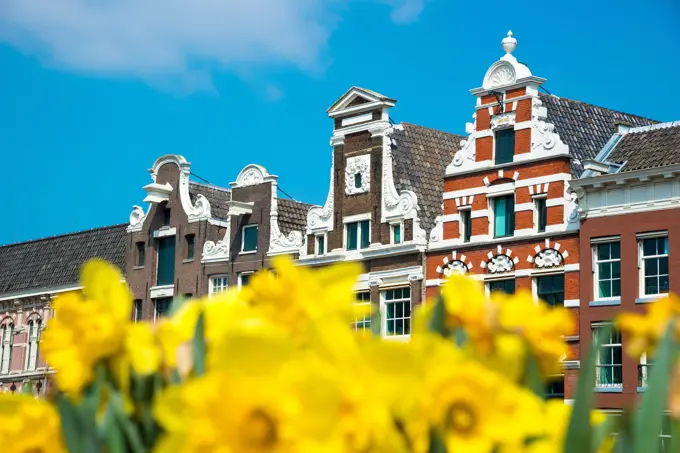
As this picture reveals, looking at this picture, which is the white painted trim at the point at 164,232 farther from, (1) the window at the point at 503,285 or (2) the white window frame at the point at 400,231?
(1) the window at the point at 503,285

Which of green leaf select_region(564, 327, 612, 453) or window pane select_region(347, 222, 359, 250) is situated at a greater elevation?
window pane select_region(347, 222, 359, 250)

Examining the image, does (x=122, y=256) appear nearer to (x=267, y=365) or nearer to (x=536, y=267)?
(x=536, y=267)

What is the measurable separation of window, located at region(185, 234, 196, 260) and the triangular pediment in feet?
23.2

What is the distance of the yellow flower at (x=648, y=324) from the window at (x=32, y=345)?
41.2m

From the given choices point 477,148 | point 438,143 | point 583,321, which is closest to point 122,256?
point 438,143

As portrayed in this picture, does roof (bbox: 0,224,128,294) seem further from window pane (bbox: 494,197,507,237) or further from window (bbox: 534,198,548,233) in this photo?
window (bbox: 534,198,548,233)

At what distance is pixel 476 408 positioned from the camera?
Answer: 1.36m

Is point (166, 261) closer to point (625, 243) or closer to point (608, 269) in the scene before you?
point (608, 269)

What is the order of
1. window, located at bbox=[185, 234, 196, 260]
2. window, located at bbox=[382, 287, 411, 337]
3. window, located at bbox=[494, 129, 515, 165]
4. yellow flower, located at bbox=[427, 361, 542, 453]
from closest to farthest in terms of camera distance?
yellow flower, located at bbox=[427, 361, 542, 453]
window, located at bbox=[494, 129, 515, 165]
window, located at bbox=[382, 287, 411, 337]
window, located at bbox=[185, 234, 196, 260]

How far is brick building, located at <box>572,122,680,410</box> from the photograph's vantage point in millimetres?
24500

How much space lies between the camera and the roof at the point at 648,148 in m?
25.5

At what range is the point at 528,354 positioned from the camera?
1.55m

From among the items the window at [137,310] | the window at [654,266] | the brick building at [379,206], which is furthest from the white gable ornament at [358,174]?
the window at [137,310]

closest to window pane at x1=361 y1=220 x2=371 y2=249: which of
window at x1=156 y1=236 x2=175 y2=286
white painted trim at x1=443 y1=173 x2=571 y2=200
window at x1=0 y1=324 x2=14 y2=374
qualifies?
white painted trim at x1=443 y1=173 x2=571 y2=200
